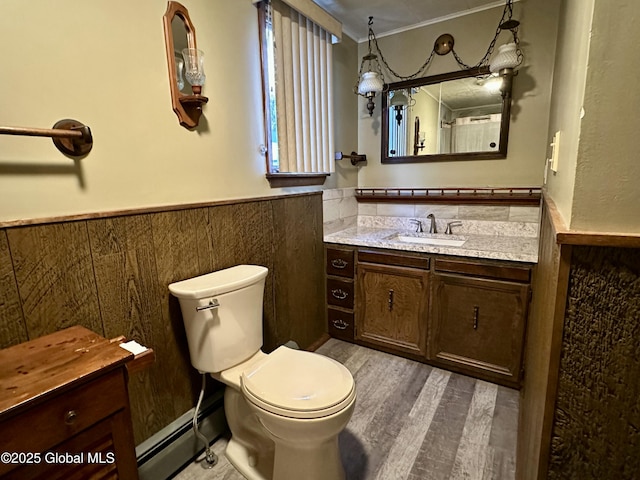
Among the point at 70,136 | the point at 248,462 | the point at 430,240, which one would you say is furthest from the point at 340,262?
the point at 70,136

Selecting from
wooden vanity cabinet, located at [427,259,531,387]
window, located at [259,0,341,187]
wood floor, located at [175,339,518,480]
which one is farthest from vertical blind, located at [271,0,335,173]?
wood floor, located at [175,339,518,480]

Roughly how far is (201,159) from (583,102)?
1.46 meters

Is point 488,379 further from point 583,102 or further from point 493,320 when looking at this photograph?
point 583,102

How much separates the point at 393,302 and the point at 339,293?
1.38 feet

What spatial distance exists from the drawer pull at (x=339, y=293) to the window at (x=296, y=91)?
0.81m

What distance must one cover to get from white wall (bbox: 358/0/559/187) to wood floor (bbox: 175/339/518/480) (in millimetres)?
1399

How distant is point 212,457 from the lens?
1.54m

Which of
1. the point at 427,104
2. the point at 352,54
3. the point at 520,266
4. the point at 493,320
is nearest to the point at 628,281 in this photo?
the point at 520,266

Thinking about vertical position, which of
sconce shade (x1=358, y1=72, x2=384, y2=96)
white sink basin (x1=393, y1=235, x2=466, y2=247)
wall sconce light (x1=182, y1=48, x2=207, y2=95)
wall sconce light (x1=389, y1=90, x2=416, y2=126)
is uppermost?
sconce shade (x1=358, y1=72, x2=384, y2=96)

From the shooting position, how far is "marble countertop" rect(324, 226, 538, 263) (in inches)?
73.8

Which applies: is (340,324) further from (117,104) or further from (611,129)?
(611,129)

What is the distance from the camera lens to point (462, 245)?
2.11 metres

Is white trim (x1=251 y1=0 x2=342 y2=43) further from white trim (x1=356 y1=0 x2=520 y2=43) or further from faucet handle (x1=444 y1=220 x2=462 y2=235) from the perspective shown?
faucet handle (x1=444 y1=220 x2=462 y2=235)

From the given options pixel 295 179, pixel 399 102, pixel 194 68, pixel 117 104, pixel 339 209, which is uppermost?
pixel 399 102
